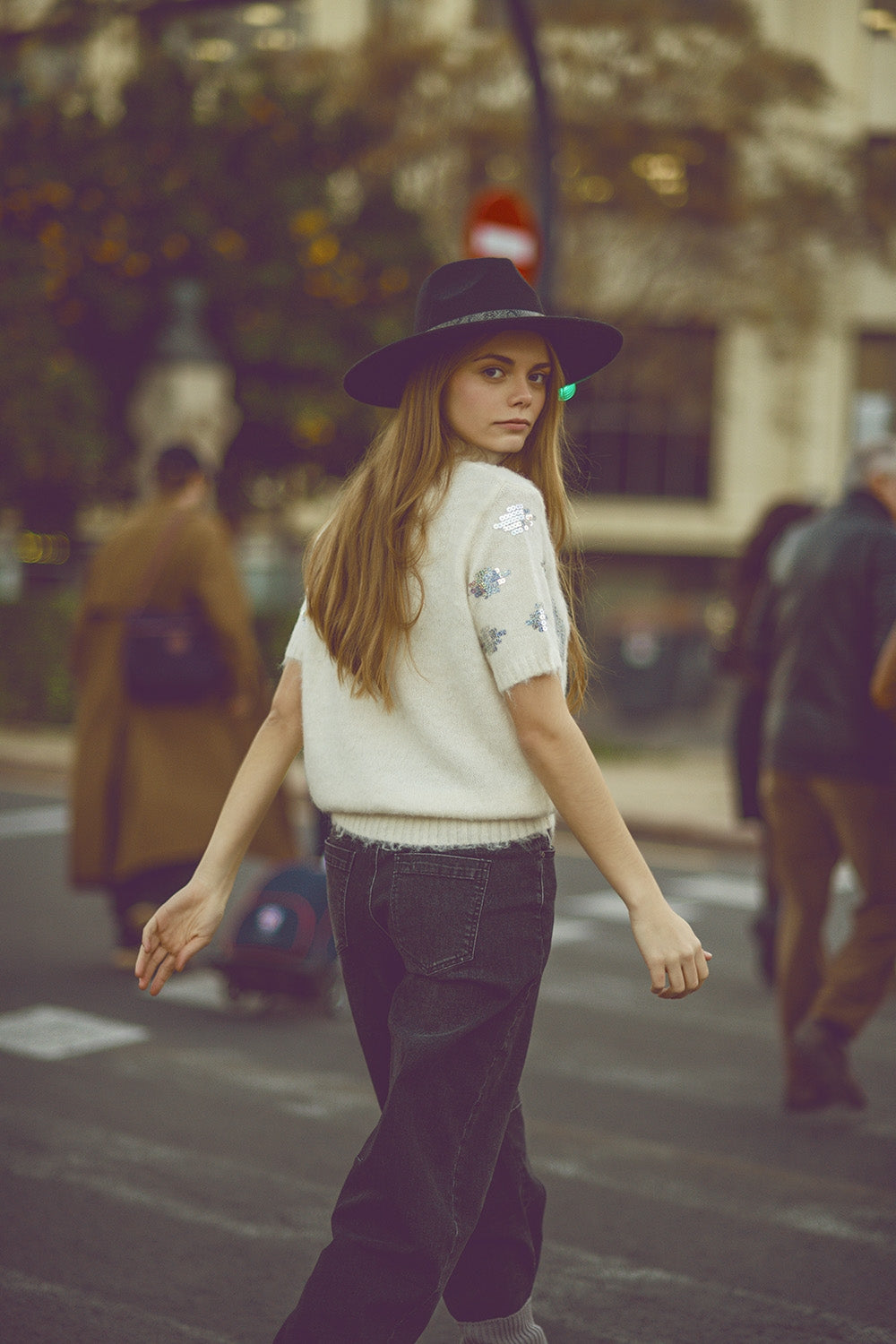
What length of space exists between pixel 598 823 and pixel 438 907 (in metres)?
0.26

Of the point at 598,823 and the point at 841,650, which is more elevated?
the point at 598,823

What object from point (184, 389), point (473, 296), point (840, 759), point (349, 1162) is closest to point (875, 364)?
point (184, 389)

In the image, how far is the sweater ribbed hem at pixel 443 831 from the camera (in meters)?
2.47

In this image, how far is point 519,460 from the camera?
2.75 m

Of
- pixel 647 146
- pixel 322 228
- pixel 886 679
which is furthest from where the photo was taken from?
pixel 647 146

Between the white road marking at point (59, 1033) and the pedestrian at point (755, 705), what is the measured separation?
94.9 inches

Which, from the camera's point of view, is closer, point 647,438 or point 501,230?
point 501,230

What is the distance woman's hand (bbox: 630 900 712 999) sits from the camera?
241cm

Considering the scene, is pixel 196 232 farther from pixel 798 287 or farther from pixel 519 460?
pixel 519 460

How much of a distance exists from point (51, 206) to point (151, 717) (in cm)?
1289

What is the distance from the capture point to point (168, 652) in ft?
20.8

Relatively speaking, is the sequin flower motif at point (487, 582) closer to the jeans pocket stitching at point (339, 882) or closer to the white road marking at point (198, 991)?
the jeans pocket stitching at point (339, 882)

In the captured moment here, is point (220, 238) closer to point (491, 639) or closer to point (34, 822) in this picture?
point (34, 822)

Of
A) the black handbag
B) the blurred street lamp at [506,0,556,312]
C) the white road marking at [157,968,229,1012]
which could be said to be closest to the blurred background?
the blurred street lamp at [506,0,556,312]
